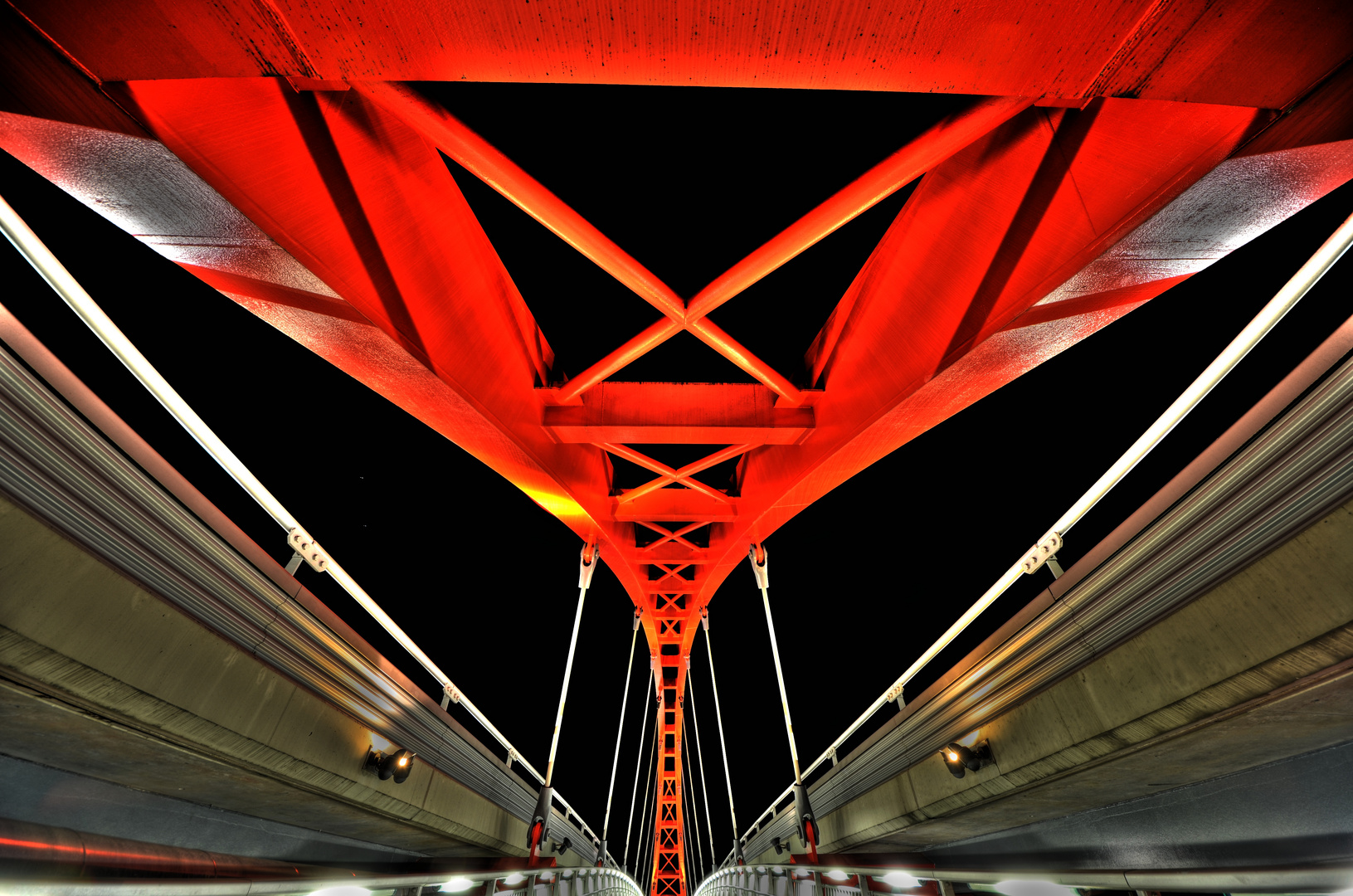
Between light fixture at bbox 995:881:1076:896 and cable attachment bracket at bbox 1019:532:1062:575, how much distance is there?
8.58ft

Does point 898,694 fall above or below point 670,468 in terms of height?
below

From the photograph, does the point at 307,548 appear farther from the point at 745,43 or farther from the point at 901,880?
the point at 901,880

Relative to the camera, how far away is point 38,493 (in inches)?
94.3

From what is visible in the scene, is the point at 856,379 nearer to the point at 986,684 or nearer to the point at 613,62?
the point at 986,684

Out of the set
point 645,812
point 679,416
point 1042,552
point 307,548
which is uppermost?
point 645,812

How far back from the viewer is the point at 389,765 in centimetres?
482

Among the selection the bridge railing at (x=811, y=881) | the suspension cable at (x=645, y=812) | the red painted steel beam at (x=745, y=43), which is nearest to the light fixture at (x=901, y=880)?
the bridge railing at (x=811, y=881)

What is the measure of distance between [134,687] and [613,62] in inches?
157

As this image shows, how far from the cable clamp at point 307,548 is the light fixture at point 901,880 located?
6.29 metres

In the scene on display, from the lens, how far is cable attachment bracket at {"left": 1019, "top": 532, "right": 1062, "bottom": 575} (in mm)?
3789

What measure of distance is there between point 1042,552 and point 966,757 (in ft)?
6.46

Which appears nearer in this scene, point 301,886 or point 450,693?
point 301,886

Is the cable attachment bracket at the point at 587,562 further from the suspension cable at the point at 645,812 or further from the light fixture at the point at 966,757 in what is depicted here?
the suspension cable at the point at 645,812

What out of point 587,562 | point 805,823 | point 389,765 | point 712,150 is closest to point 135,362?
point 389,765
